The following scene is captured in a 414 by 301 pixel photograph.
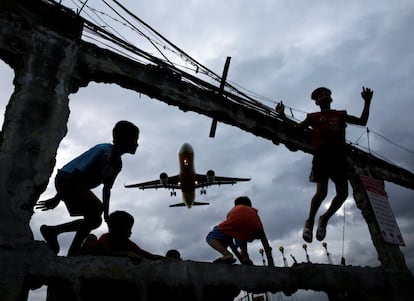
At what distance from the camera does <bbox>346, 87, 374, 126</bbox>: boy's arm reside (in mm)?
4473

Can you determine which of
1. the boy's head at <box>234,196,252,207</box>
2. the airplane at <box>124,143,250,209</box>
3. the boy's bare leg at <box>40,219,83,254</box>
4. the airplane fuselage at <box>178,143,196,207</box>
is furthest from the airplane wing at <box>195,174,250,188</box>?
the boy's bare leg at <box>40,219,83,254</box>

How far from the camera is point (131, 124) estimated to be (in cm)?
341

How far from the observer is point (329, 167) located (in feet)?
13.9

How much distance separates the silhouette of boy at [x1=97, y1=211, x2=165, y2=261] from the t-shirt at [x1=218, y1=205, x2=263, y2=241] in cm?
107

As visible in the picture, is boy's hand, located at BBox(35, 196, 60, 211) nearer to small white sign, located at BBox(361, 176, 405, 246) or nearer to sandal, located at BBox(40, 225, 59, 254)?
sandal, located at BBox(40, 225, 59, 254)

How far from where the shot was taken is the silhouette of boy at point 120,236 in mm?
3451

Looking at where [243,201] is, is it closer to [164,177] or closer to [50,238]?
[50,238]

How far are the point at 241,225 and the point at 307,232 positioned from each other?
2.74 ft

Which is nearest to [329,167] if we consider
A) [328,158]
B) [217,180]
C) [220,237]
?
[328,158]

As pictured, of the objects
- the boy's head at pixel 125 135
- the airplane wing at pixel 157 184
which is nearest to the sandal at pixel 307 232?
the boy's head at pixel 125 135

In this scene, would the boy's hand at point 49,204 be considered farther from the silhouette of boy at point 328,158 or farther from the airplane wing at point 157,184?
the airplane wing at point 157,184

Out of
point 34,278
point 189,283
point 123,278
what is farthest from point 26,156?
point 189,283

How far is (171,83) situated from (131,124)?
1853 millimetres

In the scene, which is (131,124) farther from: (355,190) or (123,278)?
(355,190)
